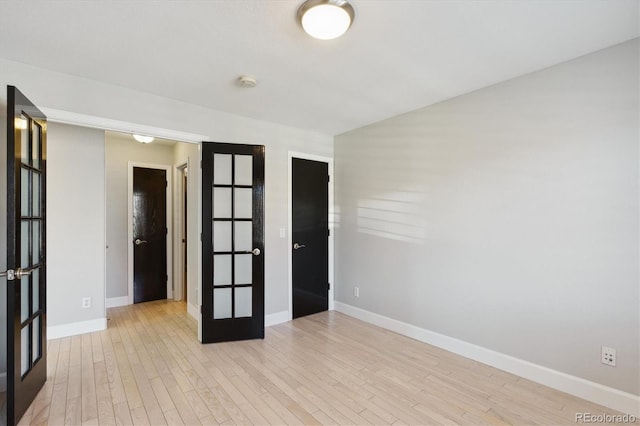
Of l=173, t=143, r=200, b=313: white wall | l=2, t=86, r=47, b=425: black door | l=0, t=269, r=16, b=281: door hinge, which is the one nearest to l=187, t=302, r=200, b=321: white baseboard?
l=173, t=143, r=200, b=313: white wall

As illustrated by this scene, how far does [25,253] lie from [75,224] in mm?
1697

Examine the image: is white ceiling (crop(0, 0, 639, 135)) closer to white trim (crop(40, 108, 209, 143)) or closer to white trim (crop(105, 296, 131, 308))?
white trim (crop(40, 108, 209, 143))

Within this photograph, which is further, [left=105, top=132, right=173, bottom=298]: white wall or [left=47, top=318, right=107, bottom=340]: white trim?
[left=105, top=132, right=173, bottom=298]: white wall

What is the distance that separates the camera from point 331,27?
6.00 ft

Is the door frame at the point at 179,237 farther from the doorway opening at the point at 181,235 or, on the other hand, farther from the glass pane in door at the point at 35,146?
the glass pane in door at the point at 35,146

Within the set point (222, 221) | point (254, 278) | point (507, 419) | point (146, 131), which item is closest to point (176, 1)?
point (146, 131)

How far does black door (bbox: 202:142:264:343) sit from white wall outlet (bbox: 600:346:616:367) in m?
2.95

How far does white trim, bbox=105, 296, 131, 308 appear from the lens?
4586 mm

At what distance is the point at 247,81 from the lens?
2684mm

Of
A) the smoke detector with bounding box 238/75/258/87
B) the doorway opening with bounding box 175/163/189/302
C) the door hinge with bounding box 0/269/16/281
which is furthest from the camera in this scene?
the doorway opening with bounding box 175/163/189/302

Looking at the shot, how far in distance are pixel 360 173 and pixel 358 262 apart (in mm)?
1191

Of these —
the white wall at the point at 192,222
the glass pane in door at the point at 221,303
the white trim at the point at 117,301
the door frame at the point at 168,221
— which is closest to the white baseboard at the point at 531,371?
the glass pane in door at the point at 221,303

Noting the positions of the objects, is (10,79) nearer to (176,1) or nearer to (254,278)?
(176,1)

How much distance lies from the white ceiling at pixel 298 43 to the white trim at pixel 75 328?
106 inches
